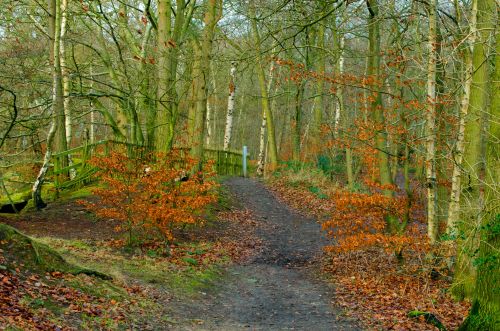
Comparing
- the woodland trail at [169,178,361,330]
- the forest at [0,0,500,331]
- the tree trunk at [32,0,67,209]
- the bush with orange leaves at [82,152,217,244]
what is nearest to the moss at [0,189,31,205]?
the forest at [0,0,500,331]

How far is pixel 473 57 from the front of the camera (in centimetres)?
962

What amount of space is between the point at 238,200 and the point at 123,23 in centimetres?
797

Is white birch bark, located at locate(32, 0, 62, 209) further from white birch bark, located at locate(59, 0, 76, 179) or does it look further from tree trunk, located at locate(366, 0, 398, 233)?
tree trunk, located at locate(366, 0, 398, 233)

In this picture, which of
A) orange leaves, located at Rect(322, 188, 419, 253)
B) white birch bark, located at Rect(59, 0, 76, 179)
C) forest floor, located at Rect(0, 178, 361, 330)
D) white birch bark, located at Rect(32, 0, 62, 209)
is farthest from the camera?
white birch bark, located at Rect(59, 0, 76, 179)

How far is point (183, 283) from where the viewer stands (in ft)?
35.3

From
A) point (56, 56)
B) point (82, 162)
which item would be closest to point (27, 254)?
point (56, 56)

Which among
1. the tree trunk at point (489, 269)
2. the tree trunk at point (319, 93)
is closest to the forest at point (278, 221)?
the tree trunk at point (489, 269)

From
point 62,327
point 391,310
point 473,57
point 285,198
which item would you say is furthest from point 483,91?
point 285,198

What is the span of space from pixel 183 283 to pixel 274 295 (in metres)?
1.83

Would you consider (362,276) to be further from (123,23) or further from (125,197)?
(123,23)

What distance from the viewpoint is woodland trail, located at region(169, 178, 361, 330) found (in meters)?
Answer: 8.98

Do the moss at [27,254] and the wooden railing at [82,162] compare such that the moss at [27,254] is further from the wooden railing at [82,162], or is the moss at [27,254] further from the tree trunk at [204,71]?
the tree trunk at [204,71]

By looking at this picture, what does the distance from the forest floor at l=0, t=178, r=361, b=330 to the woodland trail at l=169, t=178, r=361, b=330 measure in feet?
0.06

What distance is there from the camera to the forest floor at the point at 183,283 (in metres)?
7.47
